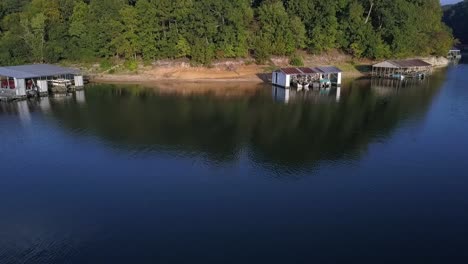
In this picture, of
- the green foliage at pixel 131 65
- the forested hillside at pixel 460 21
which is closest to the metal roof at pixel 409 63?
the green foliage at pixel 131 65

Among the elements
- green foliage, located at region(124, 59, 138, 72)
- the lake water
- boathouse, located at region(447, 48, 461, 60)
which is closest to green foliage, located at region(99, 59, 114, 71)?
green foliage, located at region(124, 59, 138, 72)

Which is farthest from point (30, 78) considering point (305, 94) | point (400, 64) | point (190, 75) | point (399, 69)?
point (399, 69)

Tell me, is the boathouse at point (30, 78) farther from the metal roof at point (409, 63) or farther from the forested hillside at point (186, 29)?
the metal roof at point (409, 63)

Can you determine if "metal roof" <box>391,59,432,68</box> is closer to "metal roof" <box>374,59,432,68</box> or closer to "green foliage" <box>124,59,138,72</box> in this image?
"metal roof" <box>374,59,432,68</box>

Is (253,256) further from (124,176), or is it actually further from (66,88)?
(66,88)

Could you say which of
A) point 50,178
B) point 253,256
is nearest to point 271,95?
point 50,178

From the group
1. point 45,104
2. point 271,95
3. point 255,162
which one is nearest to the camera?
point 255,162
